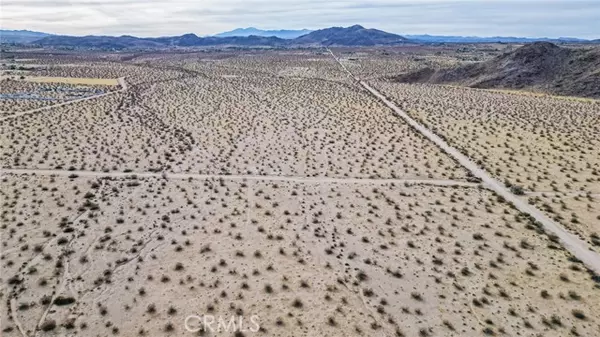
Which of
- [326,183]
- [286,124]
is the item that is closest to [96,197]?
[326,183]

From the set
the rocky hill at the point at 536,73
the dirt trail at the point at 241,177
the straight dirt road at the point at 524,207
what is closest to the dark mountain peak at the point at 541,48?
the rocky hill at the point at 536,73

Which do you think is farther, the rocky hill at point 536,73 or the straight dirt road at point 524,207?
the rocky hill at point 536,73

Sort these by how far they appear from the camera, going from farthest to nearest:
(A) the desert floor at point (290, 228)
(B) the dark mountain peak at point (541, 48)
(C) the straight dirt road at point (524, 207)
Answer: (B) the dark mountain peak at point (541, 48) < (C) the straight dirt road at point (524, 207) < (A) the desert floor at point (290, 228)

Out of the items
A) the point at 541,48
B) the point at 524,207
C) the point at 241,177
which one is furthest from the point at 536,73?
the point at 241,177

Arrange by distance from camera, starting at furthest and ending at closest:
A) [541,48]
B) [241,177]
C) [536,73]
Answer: [541,48] → [536,73] → [241,177]

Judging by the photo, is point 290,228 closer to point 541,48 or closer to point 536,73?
point 536,73

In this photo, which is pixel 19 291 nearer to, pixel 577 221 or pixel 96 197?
pixel 96 197

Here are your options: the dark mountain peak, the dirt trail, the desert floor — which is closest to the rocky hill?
the dark mountain peak

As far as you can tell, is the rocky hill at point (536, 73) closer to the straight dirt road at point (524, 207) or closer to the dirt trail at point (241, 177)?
the straight dirt road at point (524, 207)
